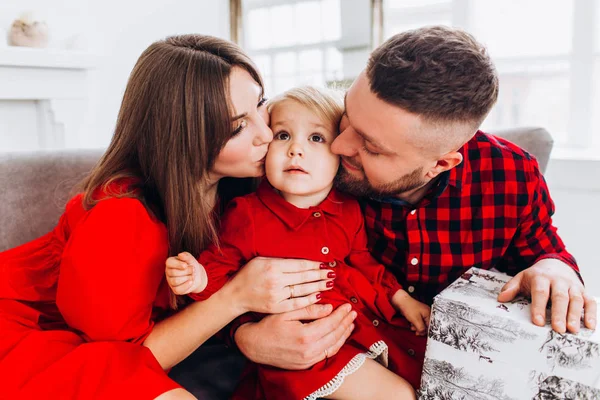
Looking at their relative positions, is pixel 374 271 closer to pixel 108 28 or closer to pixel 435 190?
pixel 435 190

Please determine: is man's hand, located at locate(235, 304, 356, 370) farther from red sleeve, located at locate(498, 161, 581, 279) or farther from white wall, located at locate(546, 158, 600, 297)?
white wall, located at locate(546, 158, 600, 297)

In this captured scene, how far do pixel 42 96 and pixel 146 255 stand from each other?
77.9 inches

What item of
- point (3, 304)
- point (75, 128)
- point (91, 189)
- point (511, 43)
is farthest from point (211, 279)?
point (511, 43)

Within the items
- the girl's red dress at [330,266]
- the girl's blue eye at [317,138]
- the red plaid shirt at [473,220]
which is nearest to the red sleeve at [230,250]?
the girl's red dress at [330,266]

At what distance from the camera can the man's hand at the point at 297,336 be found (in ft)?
3.57

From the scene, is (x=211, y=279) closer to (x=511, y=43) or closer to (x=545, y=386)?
(x=545, y=386)

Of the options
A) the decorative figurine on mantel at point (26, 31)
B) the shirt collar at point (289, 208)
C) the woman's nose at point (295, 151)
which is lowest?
the shirt collar at point (289, 208)

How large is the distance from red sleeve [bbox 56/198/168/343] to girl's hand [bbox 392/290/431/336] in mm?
584

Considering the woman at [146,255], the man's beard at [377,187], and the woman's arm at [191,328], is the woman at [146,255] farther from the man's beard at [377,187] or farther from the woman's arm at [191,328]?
the man's beard at [377,187]

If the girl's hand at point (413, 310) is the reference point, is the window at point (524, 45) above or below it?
above

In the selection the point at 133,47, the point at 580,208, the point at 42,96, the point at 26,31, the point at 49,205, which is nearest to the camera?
the point at 49,205

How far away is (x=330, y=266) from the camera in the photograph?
1221 mm

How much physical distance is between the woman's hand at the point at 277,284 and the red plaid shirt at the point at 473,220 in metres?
0.23

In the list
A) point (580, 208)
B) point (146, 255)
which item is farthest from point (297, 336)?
point (580, 208)
